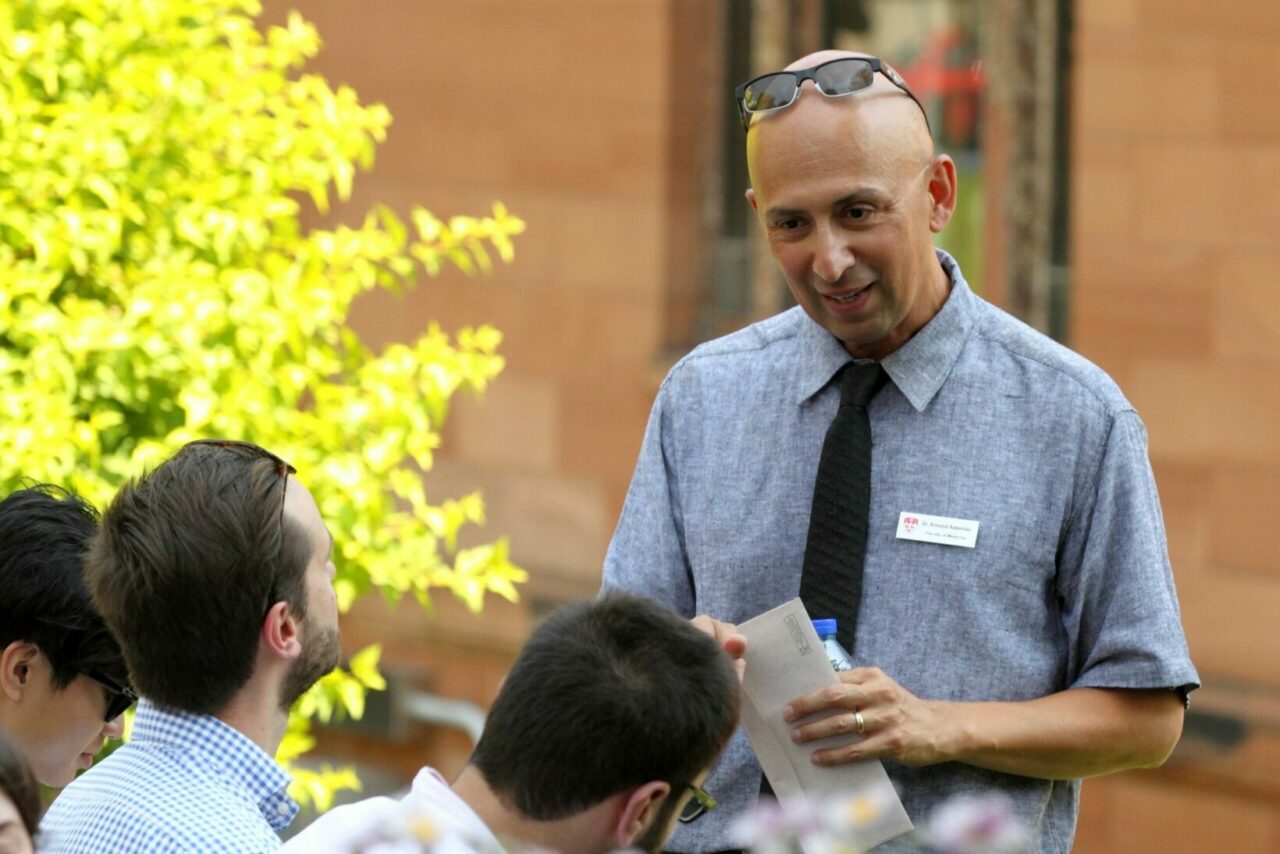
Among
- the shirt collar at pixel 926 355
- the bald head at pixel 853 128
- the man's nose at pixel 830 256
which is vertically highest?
the bald head at pixel 853 128

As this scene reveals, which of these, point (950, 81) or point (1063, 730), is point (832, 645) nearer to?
point (1063, 730)

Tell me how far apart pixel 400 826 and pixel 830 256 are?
1.45 meters

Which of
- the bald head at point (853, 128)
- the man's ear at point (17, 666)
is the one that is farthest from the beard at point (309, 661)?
the bald head at point (853, 128)

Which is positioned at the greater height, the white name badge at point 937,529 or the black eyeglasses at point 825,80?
the black eyeglasses at point 825,80

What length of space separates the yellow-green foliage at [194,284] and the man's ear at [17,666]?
865 millimetres

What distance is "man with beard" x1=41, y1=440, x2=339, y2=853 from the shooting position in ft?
8.75

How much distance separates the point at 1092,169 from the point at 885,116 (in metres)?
4.29

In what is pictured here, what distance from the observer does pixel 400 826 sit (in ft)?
5.40

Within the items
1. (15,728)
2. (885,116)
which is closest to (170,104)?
(15,728)

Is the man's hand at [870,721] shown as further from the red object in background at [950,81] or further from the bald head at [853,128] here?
the red object in background at [950,81]

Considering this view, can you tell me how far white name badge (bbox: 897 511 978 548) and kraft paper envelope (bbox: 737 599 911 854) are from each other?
257 millimetres

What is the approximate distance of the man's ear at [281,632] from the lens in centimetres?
275

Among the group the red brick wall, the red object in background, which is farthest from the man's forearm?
the red object in background

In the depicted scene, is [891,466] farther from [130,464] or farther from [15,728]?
[130,464]
